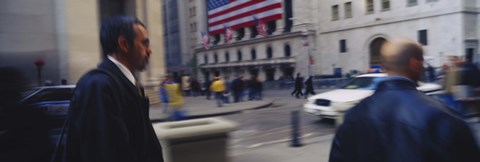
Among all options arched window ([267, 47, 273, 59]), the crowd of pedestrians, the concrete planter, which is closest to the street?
the concrete planter

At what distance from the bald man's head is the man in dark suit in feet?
4.21

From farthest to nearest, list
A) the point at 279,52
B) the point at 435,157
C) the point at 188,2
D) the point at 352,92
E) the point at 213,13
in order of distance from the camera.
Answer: the point at 188,2
the point at 213,13
the point at 279,52
the point at 352,92
the point at 435,157

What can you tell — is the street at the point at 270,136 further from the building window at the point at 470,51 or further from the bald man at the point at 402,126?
the building window at the point at 470,51

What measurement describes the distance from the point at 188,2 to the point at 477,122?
6849 centimetres

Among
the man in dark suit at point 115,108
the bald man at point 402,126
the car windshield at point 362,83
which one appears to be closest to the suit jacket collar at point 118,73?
the man in dark suit at point 115,108

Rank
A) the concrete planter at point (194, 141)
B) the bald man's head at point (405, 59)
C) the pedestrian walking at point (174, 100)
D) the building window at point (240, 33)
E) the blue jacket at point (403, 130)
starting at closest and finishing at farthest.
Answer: the blue jacket at point (403, 130) < the bald man's head at point (405, 59) < the concrete planter at point (194, 141) < the pedestrian walking at point (174, 100) < the building window at point (240, 33)

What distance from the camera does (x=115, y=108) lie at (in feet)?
5.44

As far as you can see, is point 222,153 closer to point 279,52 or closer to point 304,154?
point 304,154

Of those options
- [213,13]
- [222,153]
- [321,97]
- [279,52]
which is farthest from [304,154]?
[213,13]

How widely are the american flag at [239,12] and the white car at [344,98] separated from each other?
37.4 metres

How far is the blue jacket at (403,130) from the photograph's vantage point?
5.19 ft

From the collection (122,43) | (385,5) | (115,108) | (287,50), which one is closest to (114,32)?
(122,43)

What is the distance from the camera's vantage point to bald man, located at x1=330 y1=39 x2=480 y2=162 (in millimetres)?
1586

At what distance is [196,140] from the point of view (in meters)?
4.34
